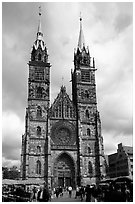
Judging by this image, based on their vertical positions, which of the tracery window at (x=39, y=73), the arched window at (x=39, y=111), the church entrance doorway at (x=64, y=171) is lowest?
the church entrance doorway at (x=64, y=171)

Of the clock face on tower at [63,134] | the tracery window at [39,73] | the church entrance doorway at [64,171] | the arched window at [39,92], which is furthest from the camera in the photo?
the tracery window at [39,73]

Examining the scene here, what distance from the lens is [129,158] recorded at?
54625 millimetres

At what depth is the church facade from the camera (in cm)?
4331

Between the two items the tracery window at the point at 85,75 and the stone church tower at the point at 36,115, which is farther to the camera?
the tracery window at the point at 85,75

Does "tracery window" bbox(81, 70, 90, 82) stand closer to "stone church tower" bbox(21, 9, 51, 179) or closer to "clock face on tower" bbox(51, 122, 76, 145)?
"stone church tower" bbox(21, 9, 51, 179)

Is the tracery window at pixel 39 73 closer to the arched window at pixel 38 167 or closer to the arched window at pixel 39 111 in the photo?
the arched window at pixel 39 111

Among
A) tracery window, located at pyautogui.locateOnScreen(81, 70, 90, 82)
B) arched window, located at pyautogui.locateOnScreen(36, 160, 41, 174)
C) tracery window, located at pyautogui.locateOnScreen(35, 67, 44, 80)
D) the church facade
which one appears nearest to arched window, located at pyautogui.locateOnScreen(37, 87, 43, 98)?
the church facade

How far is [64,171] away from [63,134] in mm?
6875

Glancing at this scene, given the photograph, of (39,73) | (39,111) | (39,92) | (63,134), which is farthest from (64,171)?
(39,73)

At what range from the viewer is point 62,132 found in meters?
46.6

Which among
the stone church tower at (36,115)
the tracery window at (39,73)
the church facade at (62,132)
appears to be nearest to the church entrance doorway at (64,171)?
the church facade at (62,132)

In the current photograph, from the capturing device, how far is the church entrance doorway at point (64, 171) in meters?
44.2

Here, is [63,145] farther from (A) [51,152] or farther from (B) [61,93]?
(B) [61,93]

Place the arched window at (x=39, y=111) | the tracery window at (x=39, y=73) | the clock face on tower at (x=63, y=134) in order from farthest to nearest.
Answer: the tracery window at (x=39, y=73) < the arched window at (x=39, y=111) < the clock face on tower at (x=63, y=134)
